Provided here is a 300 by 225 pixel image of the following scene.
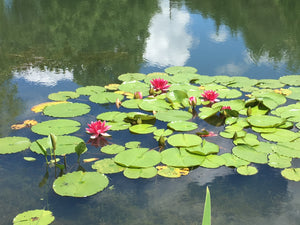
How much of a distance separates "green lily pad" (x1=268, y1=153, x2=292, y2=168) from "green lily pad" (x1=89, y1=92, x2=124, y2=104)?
2079 millimetres

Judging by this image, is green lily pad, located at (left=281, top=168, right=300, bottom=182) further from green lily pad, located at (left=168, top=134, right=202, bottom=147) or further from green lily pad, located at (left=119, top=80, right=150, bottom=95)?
green lily pad, located at (left=119, top=80, right=150, bottom=95)

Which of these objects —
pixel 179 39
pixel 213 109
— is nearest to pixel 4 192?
pixel 213 109

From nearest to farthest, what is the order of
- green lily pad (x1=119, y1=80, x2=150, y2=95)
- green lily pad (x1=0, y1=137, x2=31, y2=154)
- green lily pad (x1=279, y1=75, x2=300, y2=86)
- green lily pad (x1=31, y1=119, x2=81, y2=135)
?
green lily pad (x1=0, y1=137, x2=31, y2=154)
green lily pad (x1=31, y1=119, x2=81, y2=135)
green lily pad (x1=119, y1=80, x2=150, y2=95)
green lily pad (x1=279, y1=75, x2=300, y2=86)

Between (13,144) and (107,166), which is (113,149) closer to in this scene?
(107,166)

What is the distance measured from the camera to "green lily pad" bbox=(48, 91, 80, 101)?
4340 millimetres

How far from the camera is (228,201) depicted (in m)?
2.46

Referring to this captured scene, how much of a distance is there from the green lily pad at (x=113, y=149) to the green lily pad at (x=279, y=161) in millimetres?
1332

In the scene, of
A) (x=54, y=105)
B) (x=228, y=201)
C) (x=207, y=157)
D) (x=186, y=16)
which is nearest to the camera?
(x=228, y=201)

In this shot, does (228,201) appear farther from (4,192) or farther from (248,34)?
(248,34)

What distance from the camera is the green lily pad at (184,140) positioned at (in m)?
3.14

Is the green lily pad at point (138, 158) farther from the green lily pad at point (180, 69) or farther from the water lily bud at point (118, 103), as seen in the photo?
the green lily pad at point (180, 69)

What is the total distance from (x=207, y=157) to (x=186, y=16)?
7.84 metres

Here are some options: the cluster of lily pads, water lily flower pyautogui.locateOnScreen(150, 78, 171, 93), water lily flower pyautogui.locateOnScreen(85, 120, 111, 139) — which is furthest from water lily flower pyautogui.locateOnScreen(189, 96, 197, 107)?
water lily flower pyautogui.locateOnScreen(85, 120, 111, 139)

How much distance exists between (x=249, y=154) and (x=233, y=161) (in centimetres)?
19
